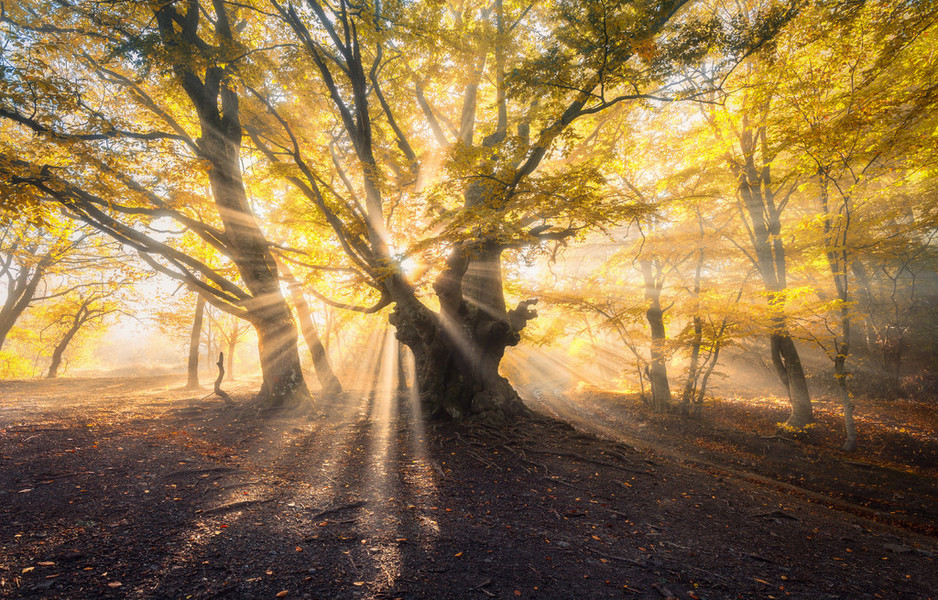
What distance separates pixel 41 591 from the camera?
7.04ft

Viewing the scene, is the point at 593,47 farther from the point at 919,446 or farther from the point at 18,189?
the point at 919,446

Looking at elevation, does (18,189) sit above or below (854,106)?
below

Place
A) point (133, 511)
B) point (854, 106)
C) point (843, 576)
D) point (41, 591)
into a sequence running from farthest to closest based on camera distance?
1. point (854, 106)
2. point (843, 576)
3. point (133, 511)
4. point (41, 591)

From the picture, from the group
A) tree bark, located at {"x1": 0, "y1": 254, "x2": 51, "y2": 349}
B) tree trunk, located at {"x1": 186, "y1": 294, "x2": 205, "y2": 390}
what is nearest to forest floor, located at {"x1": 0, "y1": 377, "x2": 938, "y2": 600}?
tree trunk, located at {"x1": 186, "y1": 294, "x2": 205, "y2": 390}

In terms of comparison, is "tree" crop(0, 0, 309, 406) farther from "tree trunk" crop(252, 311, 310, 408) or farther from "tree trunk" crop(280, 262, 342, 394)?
"tree trunk" crop(280, 262, 342, 394)

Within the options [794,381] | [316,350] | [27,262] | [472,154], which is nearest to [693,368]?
[794,381]

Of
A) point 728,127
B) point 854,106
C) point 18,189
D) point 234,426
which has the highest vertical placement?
point 728,127

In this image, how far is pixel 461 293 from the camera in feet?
27.3

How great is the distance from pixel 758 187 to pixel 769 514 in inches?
424

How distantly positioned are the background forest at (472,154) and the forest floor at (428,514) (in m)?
2.05

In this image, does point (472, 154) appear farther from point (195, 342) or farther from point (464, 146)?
point (195, 342)

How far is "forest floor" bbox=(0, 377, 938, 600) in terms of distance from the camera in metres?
2.74

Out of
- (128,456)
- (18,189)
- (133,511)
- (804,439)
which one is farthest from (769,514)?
(18,189)

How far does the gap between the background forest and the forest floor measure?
2.05 meters
